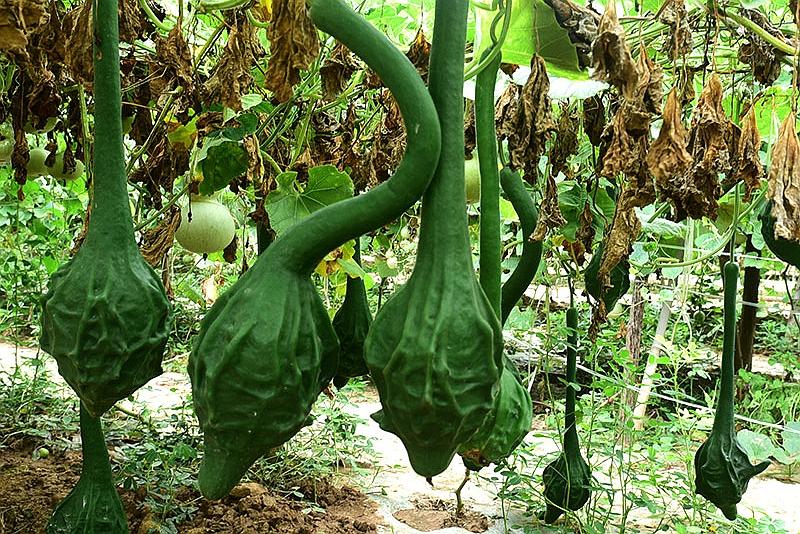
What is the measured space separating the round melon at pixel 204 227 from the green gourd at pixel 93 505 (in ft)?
2.40

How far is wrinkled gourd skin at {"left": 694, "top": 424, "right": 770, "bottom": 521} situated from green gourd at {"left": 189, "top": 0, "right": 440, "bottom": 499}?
141cm

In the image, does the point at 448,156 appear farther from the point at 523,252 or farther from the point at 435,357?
the point at 523,252

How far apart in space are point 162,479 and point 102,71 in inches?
93.3

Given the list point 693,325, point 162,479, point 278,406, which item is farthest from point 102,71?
point 693,325

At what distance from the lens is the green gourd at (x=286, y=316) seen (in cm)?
58

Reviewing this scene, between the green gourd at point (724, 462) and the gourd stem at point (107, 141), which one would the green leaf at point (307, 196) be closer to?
the gourd stem at point (107, 141)

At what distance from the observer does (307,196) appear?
4.54 feet

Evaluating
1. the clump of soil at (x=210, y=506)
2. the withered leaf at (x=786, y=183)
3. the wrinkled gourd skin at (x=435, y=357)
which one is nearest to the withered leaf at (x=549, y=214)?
the withered leaf at (x=786, y=183)

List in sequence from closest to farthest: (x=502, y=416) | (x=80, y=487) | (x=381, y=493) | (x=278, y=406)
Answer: (x=278, y=406)
(x=502, y=416)
(x=80, y=487)
(x=381, y=493)

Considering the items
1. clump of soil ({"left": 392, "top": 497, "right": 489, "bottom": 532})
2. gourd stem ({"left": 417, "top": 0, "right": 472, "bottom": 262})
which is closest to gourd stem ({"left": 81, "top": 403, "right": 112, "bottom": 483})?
gourd stem ({"left": 417, "top": 0, "right": 472, "bottom": 262})

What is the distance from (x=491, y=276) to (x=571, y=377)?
1568mm

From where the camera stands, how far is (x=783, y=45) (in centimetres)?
124

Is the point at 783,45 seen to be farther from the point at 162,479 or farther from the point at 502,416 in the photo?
the point at 162,479

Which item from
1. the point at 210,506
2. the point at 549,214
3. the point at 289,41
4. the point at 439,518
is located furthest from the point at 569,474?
the point at 289,41
